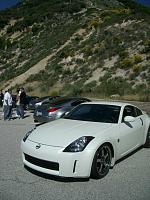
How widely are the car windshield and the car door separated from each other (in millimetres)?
229

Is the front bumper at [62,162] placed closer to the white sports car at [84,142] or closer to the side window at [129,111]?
the white sports car at [84,142]

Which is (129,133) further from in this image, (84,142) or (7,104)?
(7,104)

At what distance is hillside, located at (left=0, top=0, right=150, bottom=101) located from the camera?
107ft

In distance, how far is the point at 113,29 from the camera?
43.1m

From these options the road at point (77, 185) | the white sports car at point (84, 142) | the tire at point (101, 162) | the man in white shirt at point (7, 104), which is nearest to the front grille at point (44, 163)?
the white sports car at point (84, 142)

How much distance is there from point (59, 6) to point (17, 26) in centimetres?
929

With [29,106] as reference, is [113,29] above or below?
above

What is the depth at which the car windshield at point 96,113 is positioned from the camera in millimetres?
7652

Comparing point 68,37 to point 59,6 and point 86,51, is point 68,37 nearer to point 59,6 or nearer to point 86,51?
point 86,51

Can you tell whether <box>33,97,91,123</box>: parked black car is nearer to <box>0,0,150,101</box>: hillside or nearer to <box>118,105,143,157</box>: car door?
<box>118,105,143,157</box>: car door

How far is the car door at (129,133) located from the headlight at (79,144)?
1.01 m

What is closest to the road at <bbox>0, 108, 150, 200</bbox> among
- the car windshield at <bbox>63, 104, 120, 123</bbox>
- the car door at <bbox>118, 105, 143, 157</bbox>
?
the car door at <bbox>118, 105, 143, 157</bbox>

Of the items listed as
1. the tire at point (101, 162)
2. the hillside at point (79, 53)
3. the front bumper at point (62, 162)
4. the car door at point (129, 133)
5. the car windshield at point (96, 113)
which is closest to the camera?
the front bumper at point (62, 162)

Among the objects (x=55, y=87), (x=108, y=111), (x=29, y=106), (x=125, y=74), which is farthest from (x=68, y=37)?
(x=108, y=111)
